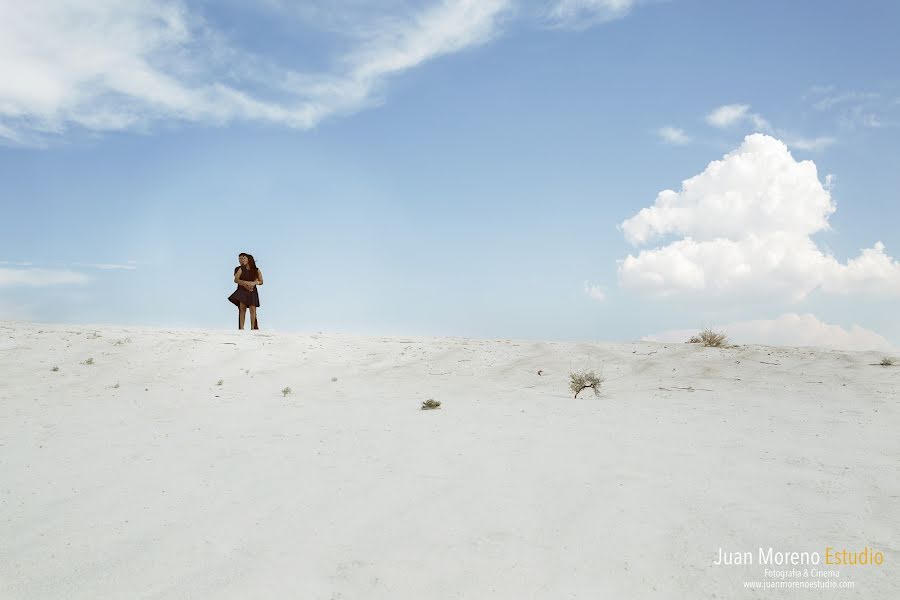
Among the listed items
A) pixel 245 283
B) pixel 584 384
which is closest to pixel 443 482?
pixel 584 384

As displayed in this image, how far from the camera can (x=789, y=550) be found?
370cm

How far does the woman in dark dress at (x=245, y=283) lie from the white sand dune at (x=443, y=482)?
6.38m

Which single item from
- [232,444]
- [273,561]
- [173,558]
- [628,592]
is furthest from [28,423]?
[628,592]

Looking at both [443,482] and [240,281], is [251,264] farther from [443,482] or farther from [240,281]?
[443,482]

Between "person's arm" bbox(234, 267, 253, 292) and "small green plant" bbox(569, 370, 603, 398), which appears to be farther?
"person's arm" bbox(234, 267, 253, 292)

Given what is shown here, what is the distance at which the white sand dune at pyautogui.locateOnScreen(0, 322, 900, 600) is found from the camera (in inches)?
143

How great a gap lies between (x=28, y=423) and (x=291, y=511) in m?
5.08

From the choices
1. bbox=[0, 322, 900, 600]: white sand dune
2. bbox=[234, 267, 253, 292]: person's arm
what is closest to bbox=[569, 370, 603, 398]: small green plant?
bbox=[0, 322, 900, 600]: white sand dune

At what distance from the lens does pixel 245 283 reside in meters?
16.5

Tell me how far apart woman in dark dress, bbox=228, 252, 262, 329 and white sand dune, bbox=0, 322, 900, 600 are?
638 cm

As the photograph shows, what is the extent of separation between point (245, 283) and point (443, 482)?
1280 centimetres

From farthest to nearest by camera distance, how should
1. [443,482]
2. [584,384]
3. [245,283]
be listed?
[245,283]
[584,384]
[443,482]

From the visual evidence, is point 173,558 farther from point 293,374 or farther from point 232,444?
point 293,374

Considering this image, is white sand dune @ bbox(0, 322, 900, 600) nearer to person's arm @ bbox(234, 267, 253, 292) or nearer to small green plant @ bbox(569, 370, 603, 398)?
small green plant @ bbox(569, 370, 603, 398)
